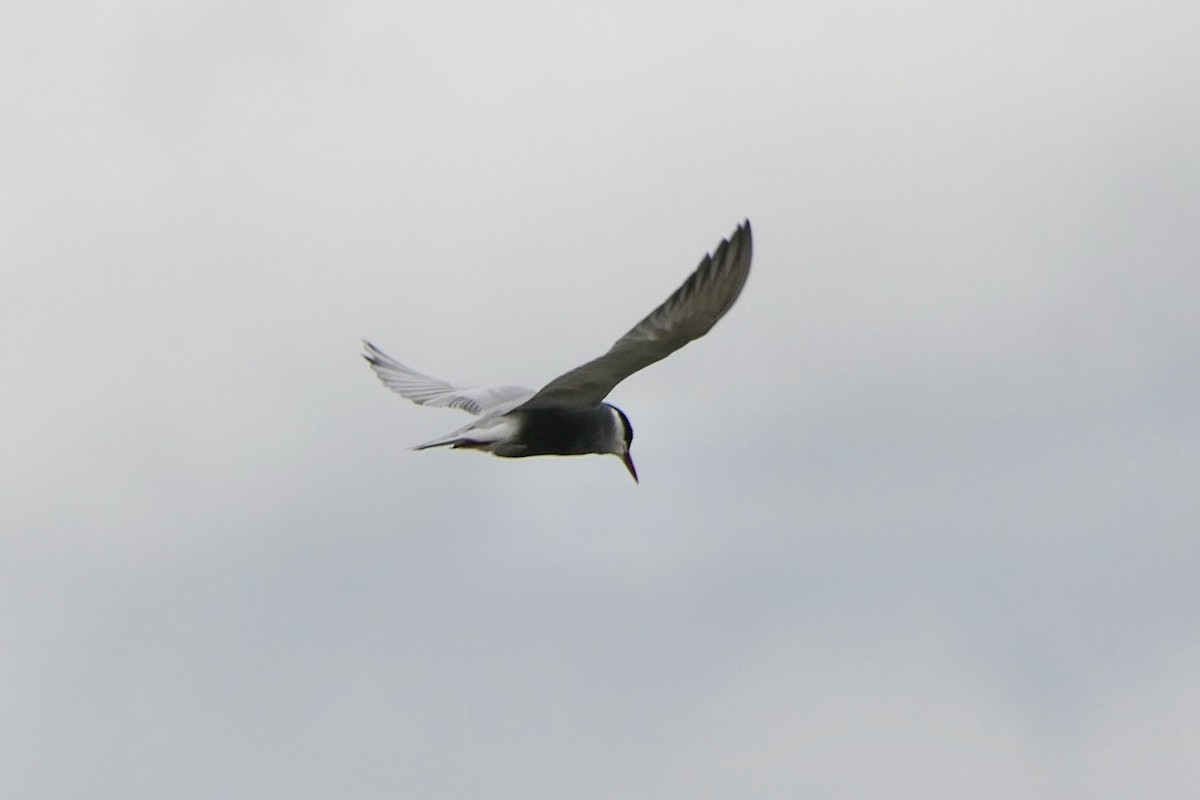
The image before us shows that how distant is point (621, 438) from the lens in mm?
19266

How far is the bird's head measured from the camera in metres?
19.2

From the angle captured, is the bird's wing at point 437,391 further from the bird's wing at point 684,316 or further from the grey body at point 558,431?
the bird's wing at point 684,316

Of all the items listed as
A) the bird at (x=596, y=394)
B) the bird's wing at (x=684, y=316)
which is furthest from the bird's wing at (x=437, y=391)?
the bird's wing at (x=684, y=316)

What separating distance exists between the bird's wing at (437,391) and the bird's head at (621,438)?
99cm

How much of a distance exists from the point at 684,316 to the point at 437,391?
7322mm

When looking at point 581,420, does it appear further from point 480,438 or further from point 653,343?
point 653,343

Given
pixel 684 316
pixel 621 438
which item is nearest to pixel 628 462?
pixel 621 438

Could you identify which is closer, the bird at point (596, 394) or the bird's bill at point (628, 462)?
the bird at point (596, 394)

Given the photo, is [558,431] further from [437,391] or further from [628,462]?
[437,391]

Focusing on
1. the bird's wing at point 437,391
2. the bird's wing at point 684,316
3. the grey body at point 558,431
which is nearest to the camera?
the bird's wing at point 684,316

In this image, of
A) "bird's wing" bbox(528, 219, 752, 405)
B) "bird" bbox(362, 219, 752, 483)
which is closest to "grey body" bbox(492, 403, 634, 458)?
"bird" bbox(362, 219, 752, 483)

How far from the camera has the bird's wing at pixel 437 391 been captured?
20.6 meters

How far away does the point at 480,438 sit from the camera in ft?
58.4

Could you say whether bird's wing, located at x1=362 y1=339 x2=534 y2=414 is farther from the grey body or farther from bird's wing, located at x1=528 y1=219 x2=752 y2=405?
bird's wing, located at x1=528 y1=219 x2=752 y2=405
